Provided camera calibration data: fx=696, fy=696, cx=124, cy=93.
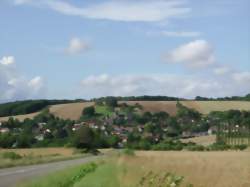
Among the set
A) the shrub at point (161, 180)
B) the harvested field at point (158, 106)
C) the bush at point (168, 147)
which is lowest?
the bush at point (168, 147)

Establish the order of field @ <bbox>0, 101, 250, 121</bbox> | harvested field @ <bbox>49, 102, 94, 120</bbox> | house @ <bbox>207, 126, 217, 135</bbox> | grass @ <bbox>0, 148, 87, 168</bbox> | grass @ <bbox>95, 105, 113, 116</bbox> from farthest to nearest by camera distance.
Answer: grass @ <bbox>95, 105, 113, 116</bbox> < harvested field @ <bbox>49, 102, 94, 120</bbox> < field @ <bbox>0, 101, 250, 121</bbox> < house @ <bbox>207, 126, 217, 135</bbox> < grass @ <bbox>0, 148, 87, 168</bbox>

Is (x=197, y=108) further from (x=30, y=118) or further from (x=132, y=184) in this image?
(x=132, y=184)

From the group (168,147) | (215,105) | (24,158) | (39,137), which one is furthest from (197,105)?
(24,158)

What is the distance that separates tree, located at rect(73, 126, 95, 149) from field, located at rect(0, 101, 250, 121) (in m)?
19.3

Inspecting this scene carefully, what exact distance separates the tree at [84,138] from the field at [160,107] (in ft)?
63.2

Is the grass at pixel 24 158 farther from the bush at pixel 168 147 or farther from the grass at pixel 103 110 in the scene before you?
the grass at pixel 103 110

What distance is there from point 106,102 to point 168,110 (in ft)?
56.5

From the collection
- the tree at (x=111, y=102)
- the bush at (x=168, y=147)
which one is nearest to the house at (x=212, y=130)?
the bush at (x=168, y=147)

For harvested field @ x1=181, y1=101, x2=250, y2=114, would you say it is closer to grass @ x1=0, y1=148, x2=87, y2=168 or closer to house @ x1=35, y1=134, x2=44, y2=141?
house @ x1=35, y1=134, x2=44, y2=141

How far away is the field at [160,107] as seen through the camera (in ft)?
377

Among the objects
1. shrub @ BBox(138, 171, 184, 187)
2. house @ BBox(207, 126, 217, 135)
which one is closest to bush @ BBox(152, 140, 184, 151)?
house @ BBox(207, 126, 217, 135)

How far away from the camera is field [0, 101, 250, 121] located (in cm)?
11500

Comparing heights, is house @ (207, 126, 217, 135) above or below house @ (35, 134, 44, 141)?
above

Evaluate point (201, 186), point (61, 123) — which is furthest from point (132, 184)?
point (61, 123)
